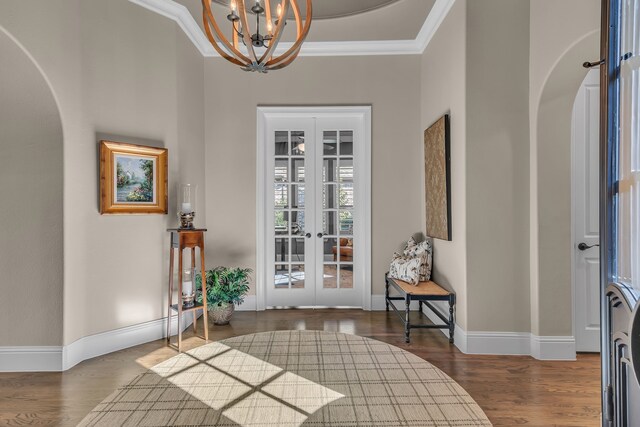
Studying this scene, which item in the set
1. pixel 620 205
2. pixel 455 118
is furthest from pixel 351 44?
pixel 620 205

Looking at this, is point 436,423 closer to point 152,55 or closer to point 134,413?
point 134,413

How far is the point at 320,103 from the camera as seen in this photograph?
14.4 feet

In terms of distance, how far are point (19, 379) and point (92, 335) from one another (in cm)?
52

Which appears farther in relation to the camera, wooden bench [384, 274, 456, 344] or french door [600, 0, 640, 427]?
wooden bench [384, 274, 456, 344]

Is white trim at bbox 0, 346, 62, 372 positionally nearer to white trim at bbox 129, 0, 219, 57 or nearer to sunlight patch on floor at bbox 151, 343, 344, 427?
sunlight patch on floor at bbox 151, 343, 344, 427

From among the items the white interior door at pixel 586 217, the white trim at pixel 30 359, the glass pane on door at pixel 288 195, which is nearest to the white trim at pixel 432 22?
the white interior door at pixel 586 217

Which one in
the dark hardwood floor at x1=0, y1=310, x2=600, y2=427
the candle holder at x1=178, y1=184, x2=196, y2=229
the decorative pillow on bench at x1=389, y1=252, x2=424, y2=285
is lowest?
the dark hardwood floor at x1=0, y1=310, x2=600, y2=427

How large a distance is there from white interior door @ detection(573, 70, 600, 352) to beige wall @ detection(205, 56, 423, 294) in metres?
1.63

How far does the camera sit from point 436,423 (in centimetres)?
200

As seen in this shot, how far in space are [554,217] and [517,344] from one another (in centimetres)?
110

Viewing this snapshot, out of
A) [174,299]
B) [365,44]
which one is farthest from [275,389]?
[365,44]

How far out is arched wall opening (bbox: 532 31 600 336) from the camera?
290 centimetres

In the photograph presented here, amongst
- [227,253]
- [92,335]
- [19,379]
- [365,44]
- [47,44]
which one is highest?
[365,44]

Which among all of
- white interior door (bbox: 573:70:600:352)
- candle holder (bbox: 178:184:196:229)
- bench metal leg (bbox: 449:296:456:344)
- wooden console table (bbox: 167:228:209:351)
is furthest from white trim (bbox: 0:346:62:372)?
white interior door (bbox: 573:70:600:352)
